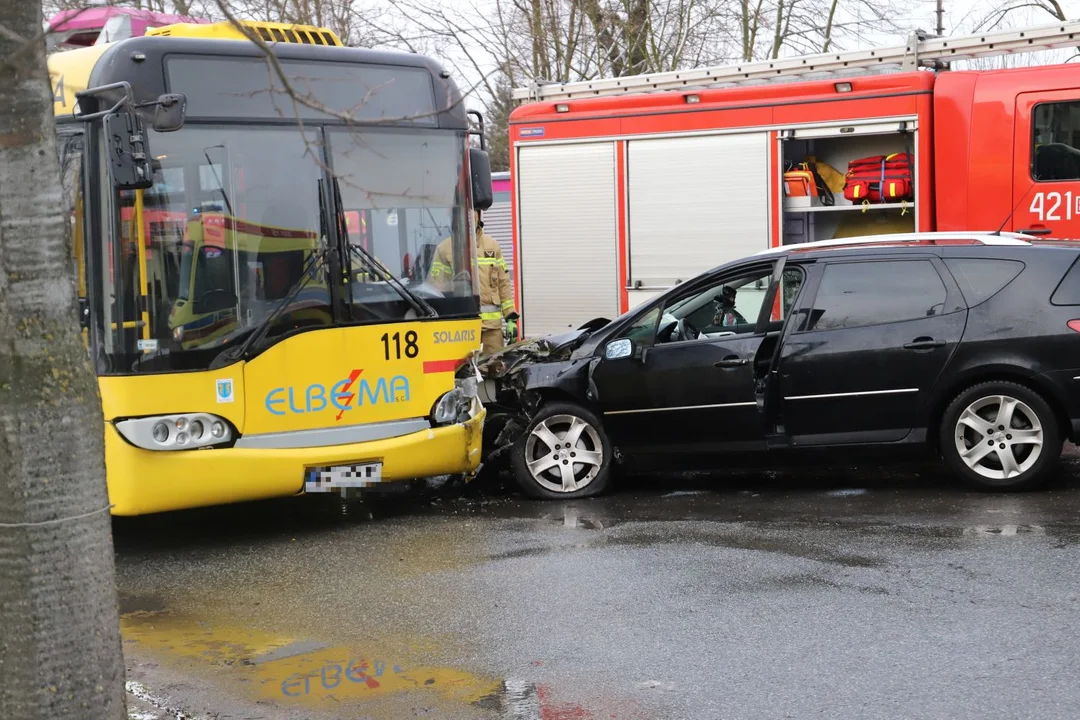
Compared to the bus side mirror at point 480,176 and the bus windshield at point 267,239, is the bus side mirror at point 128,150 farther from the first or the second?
the bus side mirror at point 480,176

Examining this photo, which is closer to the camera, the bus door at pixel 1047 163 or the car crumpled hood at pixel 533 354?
the car crumpled hood at pixel 533 354

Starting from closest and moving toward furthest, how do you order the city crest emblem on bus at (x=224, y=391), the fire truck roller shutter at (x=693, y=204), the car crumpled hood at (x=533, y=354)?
the city crest emblem on bus at (x=224, y=391), the car crumpled hood at (x=533, y=354), the fire truck roller shutter at (x=693, y=204)

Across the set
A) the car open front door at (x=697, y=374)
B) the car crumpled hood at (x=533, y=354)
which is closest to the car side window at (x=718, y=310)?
the car open front door at (x=697, y=374)

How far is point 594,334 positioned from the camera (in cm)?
863

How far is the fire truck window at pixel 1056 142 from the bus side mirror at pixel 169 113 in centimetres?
681

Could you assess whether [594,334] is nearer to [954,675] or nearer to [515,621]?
[515,621]

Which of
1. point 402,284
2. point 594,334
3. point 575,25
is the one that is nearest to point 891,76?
point 594,334

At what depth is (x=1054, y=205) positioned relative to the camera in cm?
1004

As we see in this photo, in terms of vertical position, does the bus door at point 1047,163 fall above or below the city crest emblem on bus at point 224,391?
above

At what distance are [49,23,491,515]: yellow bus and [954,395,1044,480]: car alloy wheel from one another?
121 inches

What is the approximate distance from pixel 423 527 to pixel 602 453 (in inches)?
54.1

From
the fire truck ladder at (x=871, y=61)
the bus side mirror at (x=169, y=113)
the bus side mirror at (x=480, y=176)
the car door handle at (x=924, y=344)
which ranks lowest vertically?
the car door handle at (x=924, y=344)

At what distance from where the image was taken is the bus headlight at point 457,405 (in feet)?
25.8

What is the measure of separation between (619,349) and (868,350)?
1.63 metres
